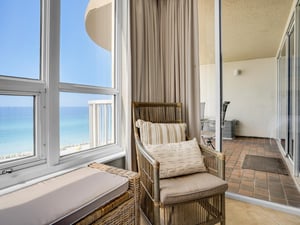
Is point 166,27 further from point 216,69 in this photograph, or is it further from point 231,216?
point 231,216

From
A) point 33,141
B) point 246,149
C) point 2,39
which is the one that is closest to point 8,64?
point 2,39

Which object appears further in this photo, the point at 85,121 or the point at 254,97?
the point at 254,97

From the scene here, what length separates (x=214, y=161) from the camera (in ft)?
5.21

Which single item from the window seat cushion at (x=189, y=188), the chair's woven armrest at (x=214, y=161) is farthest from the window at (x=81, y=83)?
the chair's woven armrest at (x=214, y=161)

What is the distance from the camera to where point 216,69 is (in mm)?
2164

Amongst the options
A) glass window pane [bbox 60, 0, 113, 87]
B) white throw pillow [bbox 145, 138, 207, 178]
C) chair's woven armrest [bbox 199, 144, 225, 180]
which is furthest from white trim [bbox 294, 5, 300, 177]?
glass window pane [bbox 60, 0, 113, 87]

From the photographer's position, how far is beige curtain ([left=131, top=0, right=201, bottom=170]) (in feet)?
6.66

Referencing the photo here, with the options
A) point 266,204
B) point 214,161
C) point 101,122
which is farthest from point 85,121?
point 266,204

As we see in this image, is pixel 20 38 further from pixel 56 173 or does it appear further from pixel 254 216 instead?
pixel 254 216

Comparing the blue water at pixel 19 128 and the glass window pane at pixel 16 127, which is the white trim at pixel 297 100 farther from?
the glass window pane at pixel 16 127

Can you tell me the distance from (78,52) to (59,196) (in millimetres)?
1179

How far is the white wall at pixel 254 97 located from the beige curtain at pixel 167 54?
1.38 metres

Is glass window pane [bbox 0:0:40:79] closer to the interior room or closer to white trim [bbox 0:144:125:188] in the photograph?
the interior room

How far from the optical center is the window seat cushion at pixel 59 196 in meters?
0.79
